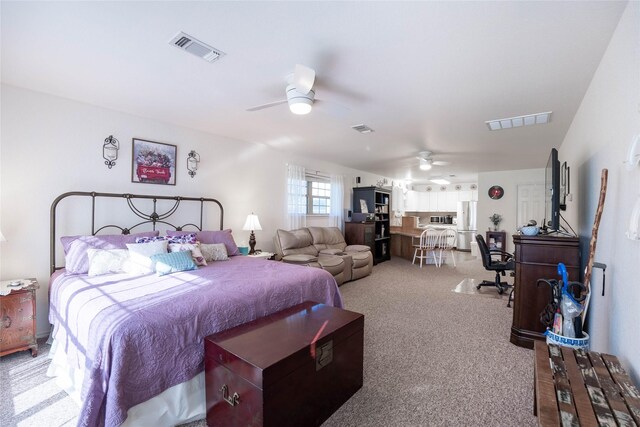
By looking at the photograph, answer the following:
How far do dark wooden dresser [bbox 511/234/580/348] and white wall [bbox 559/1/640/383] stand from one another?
7.3 inches

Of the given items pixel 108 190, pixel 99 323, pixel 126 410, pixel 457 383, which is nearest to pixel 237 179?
pixel 108 190

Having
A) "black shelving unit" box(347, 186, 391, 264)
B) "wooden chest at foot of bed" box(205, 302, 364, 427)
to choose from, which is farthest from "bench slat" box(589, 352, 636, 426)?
"black shelving unit" box(347, 186, 391, 264)

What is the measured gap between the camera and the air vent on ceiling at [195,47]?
1924 mm

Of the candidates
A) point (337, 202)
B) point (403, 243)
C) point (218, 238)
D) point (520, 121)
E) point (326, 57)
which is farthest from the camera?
point (403, 243)

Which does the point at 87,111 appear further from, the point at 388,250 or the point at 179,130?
the point at 388,250

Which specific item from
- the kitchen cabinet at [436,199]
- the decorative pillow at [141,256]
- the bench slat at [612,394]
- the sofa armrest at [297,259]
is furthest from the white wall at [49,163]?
the kitchen cabinet at [436,199]

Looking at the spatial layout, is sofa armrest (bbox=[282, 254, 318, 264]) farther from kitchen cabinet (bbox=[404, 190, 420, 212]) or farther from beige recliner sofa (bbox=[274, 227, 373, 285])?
kitchen cabinet (bbox=[404, 190, 420, 212])

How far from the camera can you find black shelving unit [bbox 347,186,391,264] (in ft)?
23.1

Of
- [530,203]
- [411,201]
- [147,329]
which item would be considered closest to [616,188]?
[147,329]

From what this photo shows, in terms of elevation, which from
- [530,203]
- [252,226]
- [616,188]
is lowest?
[252,226]

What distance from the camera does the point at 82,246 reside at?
2688 mm

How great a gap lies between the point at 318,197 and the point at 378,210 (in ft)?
6.13

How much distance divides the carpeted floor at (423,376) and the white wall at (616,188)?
684 mm

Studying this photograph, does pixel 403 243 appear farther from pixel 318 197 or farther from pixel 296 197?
pixel 296 197
